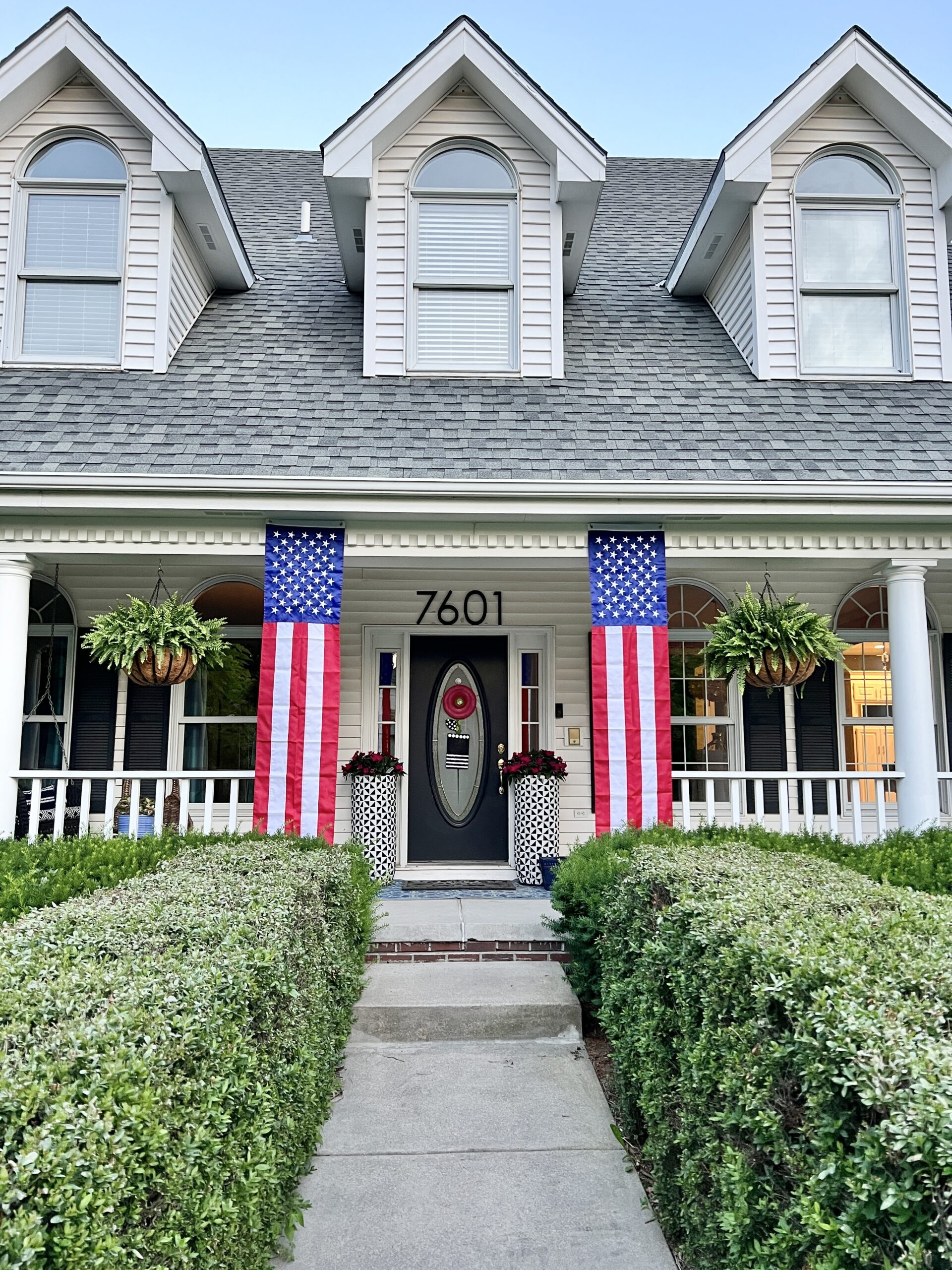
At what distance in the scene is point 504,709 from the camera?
8.53 metres

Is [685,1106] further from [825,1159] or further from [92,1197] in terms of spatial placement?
[92,1197]

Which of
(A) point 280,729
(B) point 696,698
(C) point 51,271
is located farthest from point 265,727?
(C) point 51,271

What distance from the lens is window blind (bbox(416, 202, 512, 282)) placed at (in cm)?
793

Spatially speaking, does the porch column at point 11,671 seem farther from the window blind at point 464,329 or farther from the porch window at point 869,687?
the porch window at point 869,687

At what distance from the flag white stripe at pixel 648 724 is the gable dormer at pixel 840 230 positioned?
299 centimetres

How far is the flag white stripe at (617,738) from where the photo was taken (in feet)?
21.3

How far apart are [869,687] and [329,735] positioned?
5175 mm

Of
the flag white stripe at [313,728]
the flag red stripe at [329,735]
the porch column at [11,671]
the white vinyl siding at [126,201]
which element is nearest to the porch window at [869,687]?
the flag red stripe at [329,735]

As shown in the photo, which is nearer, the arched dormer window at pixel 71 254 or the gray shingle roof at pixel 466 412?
the gray shingle roof at pixel 466 412

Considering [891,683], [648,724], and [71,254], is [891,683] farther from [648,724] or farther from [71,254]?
[71,254]

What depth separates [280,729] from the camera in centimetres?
644

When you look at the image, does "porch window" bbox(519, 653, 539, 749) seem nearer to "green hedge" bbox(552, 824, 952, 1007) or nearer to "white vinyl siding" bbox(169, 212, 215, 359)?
"green hedge" bbox(552, 824, 952, 1007)

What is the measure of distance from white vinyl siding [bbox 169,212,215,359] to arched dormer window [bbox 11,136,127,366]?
44 centimetres

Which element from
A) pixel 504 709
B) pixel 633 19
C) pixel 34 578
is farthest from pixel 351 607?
pixel 633 19
